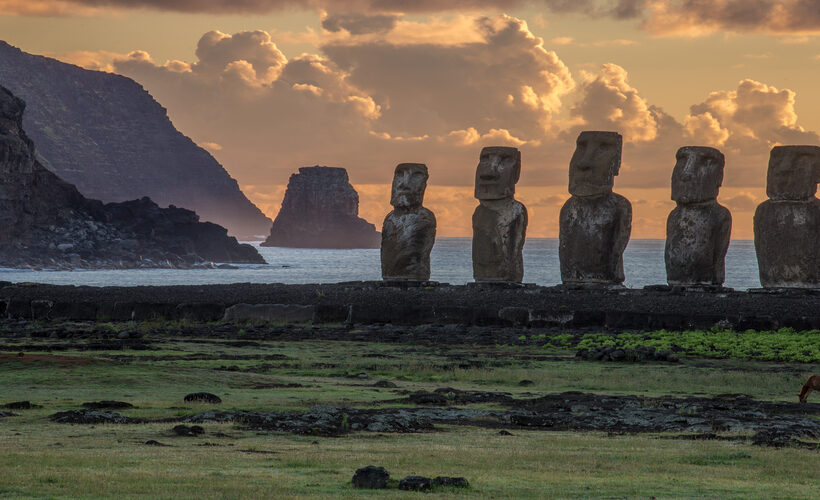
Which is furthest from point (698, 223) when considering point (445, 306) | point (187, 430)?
point (187, 430)

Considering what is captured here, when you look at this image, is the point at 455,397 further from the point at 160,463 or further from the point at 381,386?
the point at 160,463

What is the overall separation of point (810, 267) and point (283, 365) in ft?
51.5

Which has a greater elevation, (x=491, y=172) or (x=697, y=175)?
(x=491, y=172)

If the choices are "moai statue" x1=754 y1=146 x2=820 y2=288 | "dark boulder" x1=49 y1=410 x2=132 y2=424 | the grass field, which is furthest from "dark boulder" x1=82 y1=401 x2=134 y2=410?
"moai statue" x1=754 y1=146 x2=820 y2=288

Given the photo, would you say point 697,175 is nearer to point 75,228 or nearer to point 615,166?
point 615,166

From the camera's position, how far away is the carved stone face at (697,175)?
105ft

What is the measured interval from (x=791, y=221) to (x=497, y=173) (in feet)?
28.6

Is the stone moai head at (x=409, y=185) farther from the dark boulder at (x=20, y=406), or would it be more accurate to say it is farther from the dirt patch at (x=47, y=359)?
the dark boulder at (x=20, y=406)

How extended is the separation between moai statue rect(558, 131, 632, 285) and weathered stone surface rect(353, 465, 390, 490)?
23.5 m

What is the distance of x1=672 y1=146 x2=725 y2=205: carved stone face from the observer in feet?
105

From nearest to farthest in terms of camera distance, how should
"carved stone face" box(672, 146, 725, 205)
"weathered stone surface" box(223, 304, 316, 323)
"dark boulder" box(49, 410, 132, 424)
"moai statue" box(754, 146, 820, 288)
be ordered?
"dark boulder" box(49, 410, 132, 424) < "moai statue" box(754, 146, 820, 288) < "carved stone face" box(672, 146, 725, 205) < "weathered stone surface" box(223, 304, 316, 323)

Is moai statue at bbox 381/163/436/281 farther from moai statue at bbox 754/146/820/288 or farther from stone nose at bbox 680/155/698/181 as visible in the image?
moai statue at bbox 754/146/820/288

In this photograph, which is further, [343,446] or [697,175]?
[697,175]

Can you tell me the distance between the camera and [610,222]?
32688mm
